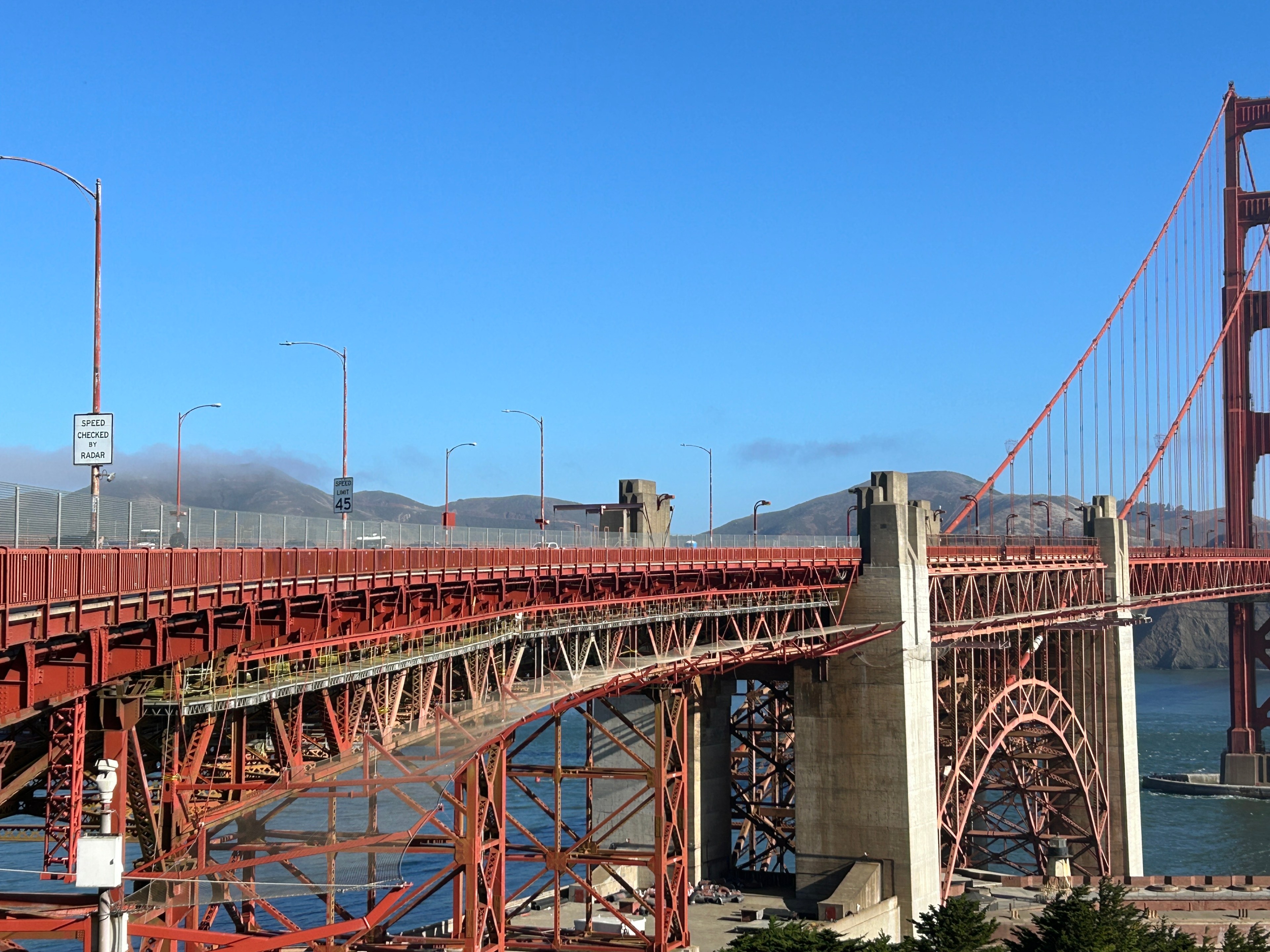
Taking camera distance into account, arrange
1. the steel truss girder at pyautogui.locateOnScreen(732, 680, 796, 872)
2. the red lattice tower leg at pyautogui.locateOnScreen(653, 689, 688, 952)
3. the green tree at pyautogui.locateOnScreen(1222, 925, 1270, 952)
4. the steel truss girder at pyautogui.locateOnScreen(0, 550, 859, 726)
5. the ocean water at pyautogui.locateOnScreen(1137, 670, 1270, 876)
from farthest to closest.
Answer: the ocean water at pyautogui.locateOnScreen(1137, 670, 1270, 876) < the steel truss girder at pyautogui.locateOnScreen(732, 680, 796, 872) < the red lattice tower leg at pyautogui.locateOnScreen(653, 689, 688, 952) < the green tree at pyautogui.locateOnScreen(1222, 925, 1270, 952) < the steel truss girder at pyautogui.locateOnScreen(0, 550, 859, 726)

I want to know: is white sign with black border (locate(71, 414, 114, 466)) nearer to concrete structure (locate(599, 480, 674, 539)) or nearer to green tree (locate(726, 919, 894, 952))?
green tree (locate(726, 919, 894, 952))

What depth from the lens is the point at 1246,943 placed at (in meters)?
34.5

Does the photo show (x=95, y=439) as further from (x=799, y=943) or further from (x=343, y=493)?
(x=799, y=943)

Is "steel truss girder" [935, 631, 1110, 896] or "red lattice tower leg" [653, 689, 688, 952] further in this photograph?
"steel truss girder" [935, 631, 1110, 896]

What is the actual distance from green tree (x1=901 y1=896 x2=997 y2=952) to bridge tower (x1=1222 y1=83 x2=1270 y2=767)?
60910 millimetres

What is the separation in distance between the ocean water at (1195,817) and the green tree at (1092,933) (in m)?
33.7

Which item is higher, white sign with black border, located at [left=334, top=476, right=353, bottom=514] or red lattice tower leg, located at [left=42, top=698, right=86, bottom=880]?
white sign with black border, located at [left=334, top=476, right=353, bottom=514]

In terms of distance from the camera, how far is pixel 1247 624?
94.5 meters

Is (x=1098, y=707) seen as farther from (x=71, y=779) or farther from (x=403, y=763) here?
(x=71, y=779)

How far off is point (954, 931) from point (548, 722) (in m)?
10.7

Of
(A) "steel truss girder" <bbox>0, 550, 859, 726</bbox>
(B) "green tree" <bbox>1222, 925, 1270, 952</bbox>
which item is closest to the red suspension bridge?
(A) "steel truss girder" <bbox>0, 550, 859, 726</bbox>

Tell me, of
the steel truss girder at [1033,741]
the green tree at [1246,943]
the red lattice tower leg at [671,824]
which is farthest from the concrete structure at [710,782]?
the green tree at [1246,943]

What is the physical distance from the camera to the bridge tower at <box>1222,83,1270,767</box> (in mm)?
91125

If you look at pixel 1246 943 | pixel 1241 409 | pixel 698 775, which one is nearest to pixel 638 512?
pixel 698 775
